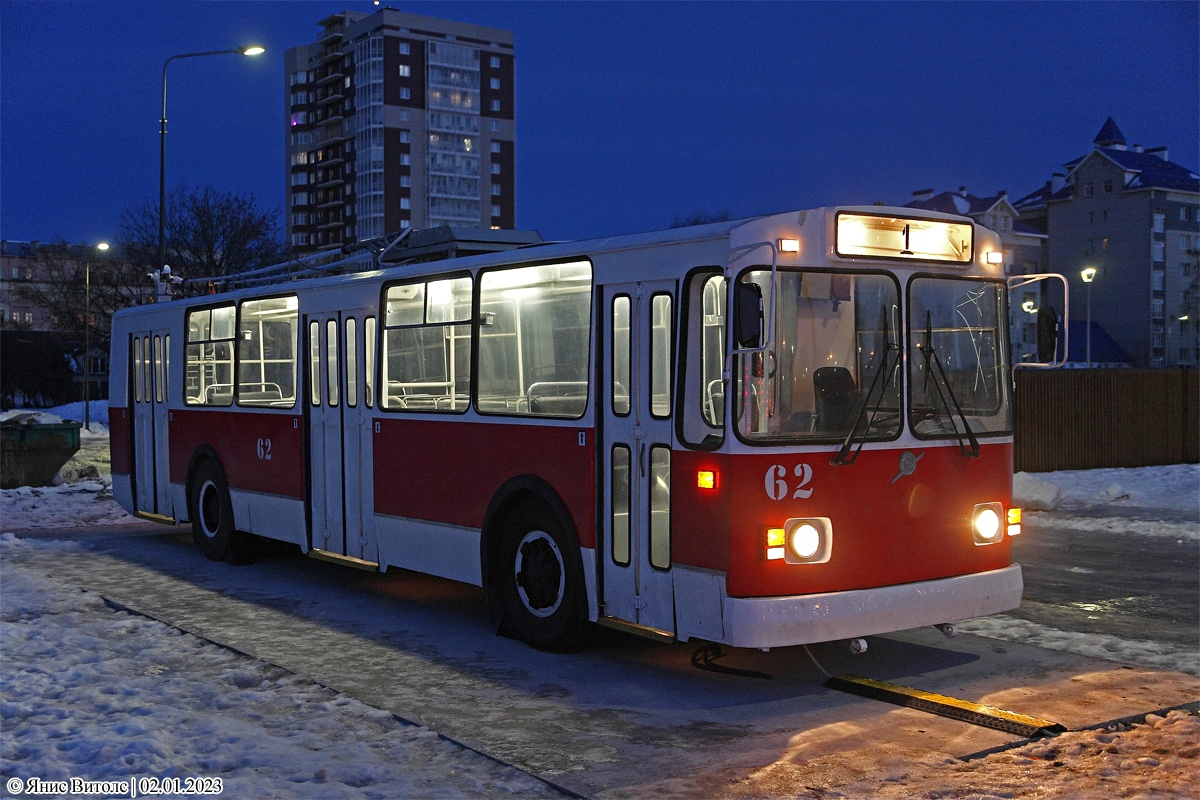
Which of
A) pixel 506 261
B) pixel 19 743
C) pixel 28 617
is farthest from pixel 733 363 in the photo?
pixel 28 617

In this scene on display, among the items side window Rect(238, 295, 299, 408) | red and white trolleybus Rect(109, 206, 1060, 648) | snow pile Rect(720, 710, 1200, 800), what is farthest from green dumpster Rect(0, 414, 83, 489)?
snow pile Rect(720, 710, 1200, 800)

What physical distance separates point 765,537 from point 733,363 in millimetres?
1060

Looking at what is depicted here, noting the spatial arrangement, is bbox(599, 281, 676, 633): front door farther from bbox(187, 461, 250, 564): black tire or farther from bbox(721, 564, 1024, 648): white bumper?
bbox(187, 461, 250, 564): black tire

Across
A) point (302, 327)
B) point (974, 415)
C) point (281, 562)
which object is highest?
point (302, 327)

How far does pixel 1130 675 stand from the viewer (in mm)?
8484

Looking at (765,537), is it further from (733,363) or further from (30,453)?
(30,453)

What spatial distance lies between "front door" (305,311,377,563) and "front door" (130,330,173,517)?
4.19 m

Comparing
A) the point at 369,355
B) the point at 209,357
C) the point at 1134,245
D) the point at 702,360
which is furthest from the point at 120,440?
the point at 1134,245

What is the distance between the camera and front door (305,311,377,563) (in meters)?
11.9

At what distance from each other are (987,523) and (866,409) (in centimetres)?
135

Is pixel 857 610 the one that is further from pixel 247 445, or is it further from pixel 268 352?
pixel 247 445

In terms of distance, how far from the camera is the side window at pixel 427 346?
1054 cm

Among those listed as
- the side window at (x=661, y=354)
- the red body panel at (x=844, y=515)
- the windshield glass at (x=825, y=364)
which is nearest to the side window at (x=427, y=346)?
the side window at (x=661, y=354)

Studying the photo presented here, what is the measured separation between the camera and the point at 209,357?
15.0 m
